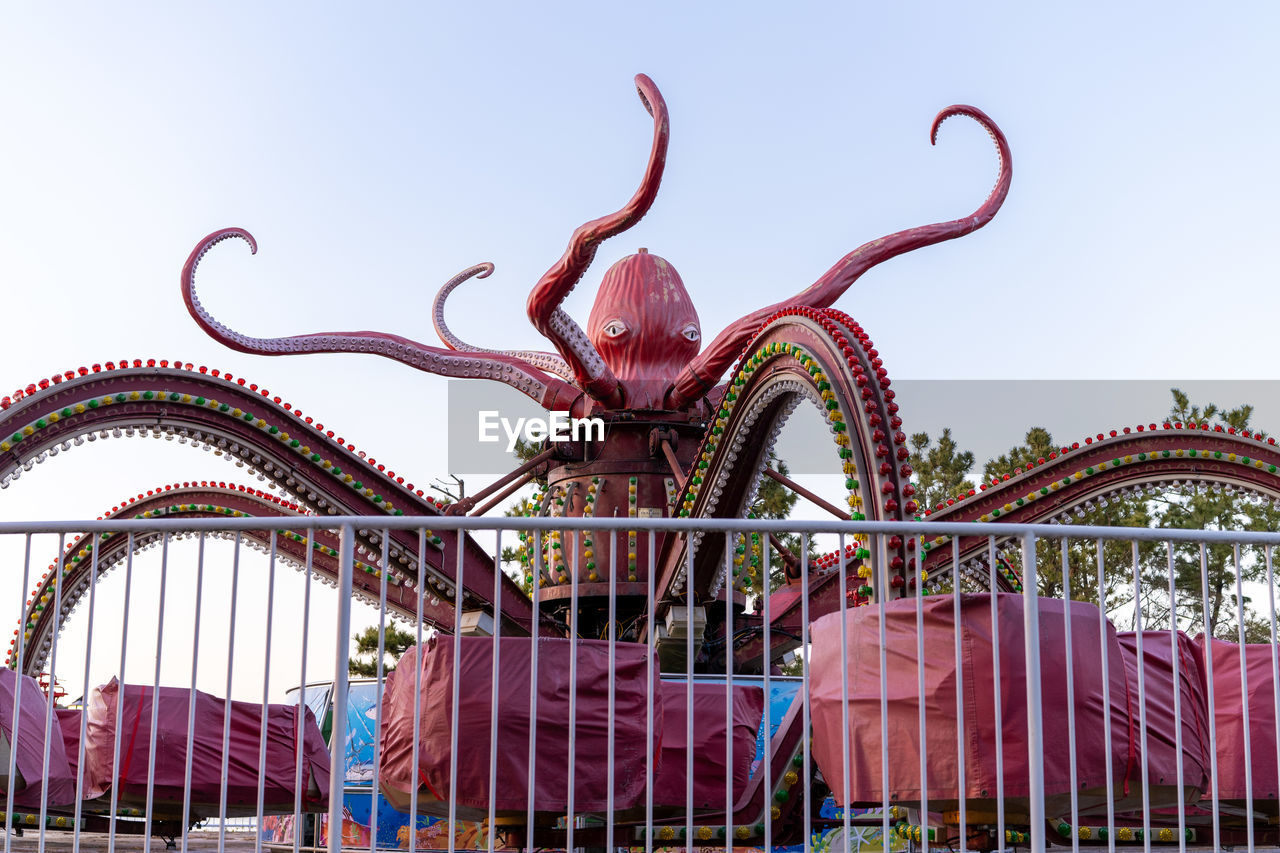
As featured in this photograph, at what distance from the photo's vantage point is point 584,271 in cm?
1058

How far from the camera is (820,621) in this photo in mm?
5434

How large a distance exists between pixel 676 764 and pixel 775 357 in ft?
18.0

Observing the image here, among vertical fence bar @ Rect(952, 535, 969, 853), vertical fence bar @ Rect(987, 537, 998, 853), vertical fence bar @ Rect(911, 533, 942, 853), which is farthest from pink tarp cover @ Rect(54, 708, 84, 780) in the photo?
vertical fence bar @ Rect(987, 537, 998, 853)

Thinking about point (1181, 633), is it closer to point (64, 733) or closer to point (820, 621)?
point (820, 621)

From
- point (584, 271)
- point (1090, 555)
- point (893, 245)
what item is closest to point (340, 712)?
point (584, 271)

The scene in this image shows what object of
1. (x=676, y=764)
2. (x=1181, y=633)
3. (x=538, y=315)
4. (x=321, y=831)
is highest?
(x=538, y=315)

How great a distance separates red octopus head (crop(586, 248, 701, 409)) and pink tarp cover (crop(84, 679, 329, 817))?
7757mm

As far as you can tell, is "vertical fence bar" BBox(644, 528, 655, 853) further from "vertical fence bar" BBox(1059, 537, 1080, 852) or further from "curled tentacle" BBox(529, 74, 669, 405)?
"curled tentacle" BBox(529, 74, 669, 405)

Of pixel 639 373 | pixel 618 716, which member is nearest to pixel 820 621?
pixel 618 716

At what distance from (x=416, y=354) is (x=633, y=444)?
7.87ft

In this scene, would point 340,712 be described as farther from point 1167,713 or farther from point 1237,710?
point 1237,710

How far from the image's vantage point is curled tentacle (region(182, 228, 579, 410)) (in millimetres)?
14102

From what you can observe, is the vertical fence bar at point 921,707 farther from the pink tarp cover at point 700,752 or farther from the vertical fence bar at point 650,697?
the pink tarp cover at point 700,752

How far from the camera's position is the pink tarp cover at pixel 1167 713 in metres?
5.04
